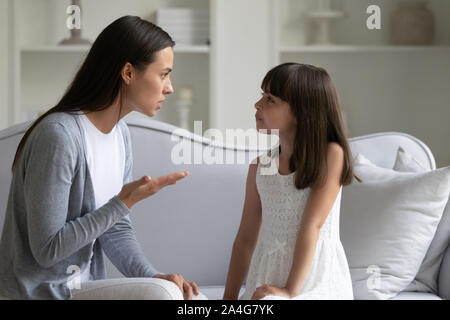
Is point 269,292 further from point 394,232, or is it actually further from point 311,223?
point 394,232

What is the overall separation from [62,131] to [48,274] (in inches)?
10.0

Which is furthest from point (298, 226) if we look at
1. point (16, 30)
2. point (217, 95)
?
point (16, 30)

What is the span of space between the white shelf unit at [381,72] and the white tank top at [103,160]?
161 cm

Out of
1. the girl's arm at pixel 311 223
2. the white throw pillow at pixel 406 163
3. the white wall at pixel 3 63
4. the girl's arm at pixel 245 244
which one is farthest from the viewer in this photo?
the white wall at pixel 3 63

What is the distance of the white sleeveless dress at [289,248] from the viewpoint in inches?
49.8

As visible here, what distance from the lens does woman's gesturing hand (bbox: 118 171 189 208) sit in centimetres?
96

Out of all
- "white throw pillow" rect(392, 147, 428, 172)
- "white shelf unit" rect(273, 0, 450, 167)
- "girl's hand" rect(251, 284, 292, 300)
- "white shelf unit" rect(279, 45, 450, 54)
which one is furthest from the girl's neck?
"white shelf unit" rect(273, 0, 450, 167)

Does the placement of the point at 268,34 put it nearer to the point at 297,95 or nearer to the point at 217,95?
the point at 217,95

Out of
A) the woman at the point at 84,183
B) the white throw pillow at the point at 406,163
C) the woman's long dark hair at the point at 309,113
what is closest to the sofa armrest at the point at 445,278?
the white throw pillow at the point at 406,163

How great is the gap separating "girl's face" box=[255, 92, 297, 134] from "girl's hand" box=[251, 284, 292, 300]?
32 centimetres

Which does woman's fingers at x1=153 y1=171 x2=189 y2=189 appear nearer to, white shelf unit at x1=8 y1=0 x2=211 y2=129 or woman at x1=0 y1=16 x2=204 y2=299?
woman at x1=0 y1=16 x2=204 y2=299

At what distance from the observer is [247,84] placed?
8.30 ft

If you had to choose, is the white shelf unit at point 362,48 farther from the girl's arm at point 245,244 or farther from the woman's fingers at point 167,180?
the woman's fingers at point 167,180

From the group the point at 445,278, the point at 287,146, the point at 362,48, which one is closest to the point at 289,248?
the point at 287,146
